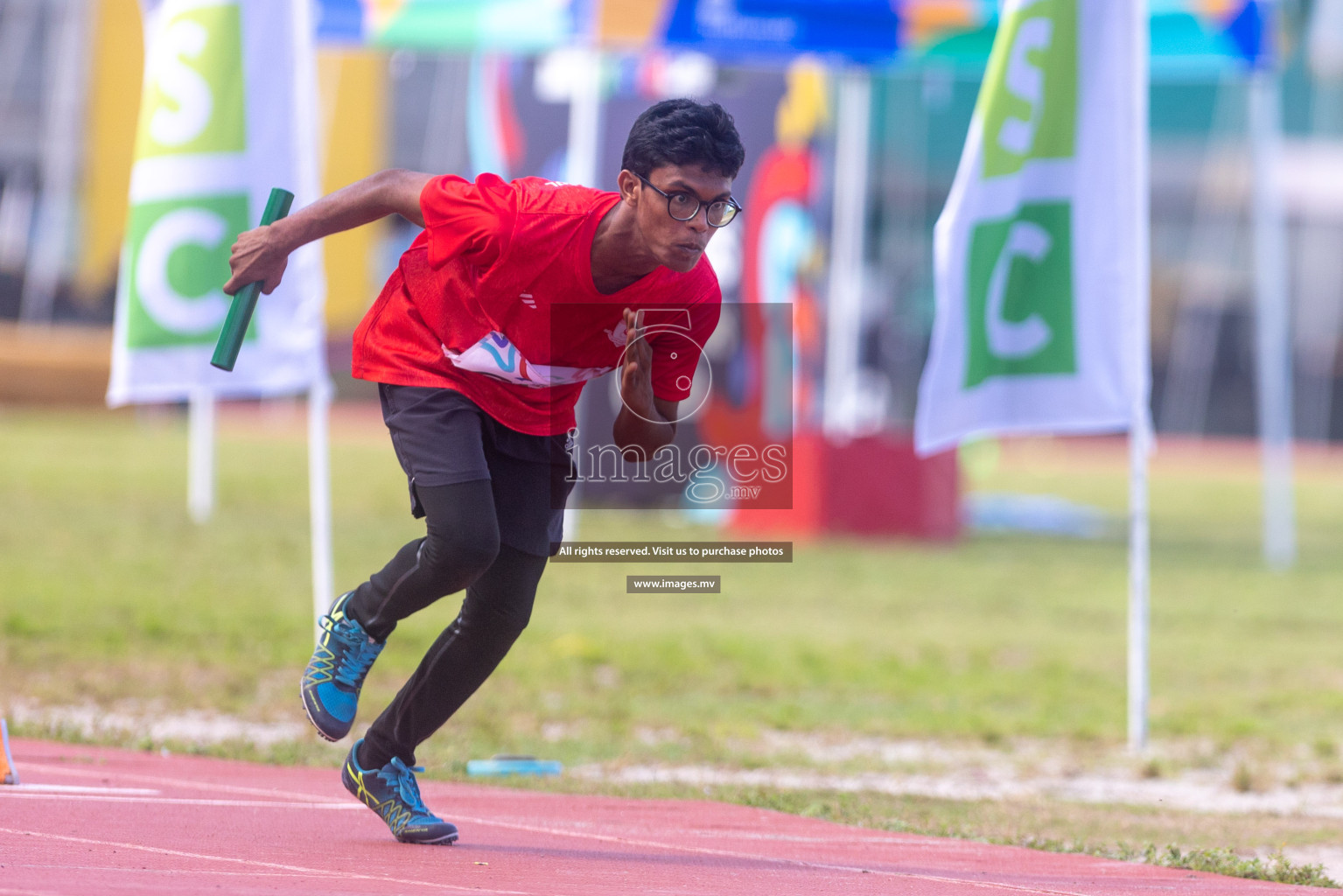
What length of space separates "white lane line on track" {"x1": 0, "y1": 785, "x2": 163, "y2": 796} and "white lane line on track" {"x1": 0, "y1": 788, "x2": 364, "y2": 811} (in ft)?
0.19

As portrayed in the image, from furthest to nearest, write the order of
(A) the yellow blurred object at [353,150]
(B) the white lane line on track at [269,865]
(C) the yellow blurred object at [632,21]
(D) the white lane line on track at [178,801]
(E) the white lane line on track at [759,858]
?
1. (A) the yellow blurred object at [353,150]
2. (C) the yellow blurred object at [632,21]
3. (D) the white lane line on track at [178,801]
4. (E) the white lane line on track at [759,858]
5. (B) the white lane line on track at [269,865]

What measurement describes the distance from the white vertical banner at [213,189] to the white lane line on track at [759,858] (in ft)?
10.6

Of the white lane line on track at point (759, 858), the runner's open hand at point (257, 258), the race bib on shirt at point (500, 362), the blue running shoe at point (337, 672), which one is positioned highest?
the runner's open hand at point (257, 258)

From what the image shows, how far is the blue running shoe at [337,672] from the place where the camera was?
4594 mm

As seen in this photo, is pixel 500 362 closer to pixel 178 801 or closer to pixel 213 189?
pixel 178 801

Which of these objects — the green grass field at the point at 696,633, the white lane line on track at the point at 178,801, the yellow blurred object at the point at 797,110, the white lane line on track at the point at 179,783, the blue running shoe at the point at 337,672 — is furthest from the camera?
the yellow blurred object at the point at 797,110

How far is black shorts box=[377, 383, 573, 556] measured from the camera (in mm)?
4484

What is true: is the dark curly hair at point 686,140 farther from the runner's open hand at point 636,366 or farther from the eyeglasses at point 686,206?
the runner's open hand at point 636,366

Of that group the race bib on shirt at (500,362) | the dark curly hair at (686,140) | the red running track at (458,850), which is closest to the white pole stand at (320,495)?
the red running track at (458,850)

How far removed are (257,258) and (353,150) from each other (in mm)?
16604

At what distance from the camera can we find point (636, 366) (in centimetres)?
448

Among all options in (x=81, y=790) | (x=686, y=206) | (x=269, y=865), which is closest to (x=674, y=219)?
(x=686, y=206)

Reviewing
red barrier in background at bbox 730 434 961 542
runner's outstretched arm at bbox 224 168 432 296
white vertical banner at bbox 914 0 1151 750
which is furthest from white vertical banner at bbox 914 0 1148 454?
red barrier in background at bbox 730 434 961 542

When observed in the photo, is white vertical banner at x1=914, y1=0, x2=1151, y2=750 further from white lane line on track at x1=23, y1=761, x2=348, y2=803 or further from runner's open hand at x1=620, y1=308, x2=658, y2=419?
runner's open hand at x1=620, y1=308, x2=658, y2=419
